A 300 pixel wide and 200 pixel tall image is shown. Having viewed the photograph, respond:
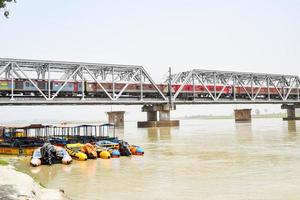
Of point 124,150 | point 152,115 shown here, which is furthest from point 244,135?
point 152,115

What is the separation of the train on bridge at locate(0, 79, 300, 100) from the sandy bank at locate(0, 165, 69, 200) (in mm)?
49990

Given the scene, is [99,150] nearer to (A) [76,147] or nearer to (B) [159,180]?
(A) [76,147]

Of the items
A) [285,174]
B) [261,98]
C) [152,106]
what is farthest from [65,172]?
[261,98]

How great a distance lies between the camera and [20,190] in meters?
11.4

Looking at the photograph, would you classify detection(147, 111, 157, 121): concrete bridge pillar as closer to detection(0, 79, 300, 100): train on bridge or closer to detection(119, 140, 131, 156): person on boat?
detection(0, 79, 300, 100): train on bridge

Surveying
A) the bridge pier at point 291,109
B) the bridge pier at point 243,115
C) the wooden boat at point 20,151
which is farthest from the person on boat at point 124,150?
the bridge pier at point 291,109

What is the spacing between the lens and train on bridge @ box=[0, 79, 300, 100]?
2457 inches

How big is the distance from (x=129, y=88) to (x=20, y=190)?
213ft

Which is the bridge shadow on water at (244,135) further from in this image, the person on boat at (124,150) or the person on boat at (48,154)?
the person on boat at (48,154)

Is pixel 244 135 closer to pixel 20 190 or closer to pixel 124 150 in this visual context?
pixel 124 150

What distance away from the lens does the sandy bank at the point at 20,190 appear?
428 inches

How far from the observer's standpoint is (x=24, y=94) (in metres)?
66.1

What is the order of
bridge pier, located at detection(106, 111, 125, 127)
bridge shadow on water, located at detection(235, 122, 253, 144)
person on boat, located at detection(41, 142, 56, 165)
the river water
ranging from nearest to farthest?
1. the river water
2. person on boat, located at detection(41, 142, 56, 165)
3. bridge shadow on water, located at detection(235, 122, 253, 144)
4. bridge pier, located at detection(106, 111, 125, 127)

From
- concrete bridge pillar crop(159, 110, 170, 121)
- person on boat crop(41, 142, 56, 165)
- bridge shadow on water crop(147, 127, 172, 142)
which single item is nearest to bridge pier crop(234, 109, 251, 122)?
concrete bridge pillar crop(159, 110, 170, 121)
